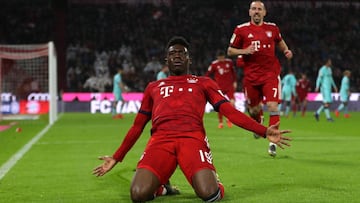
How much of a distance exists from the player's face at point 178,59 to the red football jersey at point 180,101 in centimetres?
8

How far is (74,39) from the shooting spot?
41.5 m

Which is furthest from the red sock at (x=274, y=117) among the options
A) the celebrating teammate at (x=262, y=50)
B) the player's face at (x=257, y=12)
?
the player's face at (x=257, y=12)

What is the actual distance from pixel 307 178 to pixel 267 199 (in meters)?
1.62

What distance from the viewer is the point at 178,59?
6.37 meters

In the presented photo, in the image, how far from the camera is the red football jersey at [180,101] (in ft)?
20.7

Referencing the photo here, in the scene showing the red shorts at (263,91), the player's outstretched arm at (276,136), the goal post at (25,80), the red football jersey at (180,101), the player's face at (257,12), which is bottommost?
the goal post at (25,80)

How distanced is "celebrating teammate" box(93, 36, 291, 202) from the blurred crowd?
31238mm

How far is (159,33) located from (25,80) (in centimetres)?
1736

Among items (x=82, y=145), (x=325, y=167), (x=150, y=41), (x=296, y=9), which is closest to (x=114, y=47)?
(x=150, y=41)

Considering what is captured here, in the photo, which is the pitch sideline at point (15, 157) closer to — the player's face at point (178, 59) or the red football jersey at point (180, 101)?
the red football jersey at point (180, 101)

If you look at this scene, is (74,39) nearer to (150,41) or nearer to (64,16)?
(64,16)

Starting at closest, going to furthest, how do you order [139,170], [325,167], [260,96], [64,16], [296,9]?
[139,170], [325,167], [260,96], [64,16], [296,9]

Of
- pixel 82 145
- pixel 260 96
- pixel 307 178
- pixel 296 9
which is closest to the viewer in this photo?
pixel 307 178

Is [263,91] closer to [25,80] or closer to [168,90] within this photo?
[168,90]
